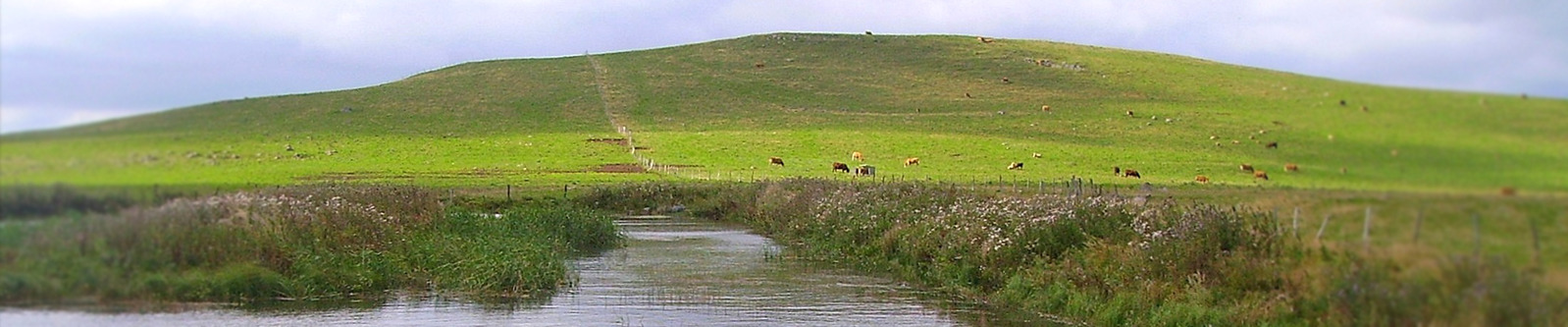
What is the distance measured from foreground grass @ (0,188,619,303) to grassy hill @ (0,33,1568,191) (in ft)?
1.53

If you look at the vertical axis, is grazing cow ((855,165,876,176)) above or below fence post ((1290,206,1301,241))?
below

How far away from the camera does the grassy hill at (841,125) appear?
1034cm

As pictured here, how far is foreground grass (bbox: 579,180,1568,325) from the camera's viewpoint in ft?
32.7

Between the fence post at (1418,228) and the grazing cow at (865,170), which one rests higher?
the fence post at (1418,228)

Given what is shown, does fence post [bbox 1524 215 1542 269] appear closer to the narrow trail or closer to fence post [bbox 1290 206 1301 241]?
fence post [bbox 1290 206 1301 241]

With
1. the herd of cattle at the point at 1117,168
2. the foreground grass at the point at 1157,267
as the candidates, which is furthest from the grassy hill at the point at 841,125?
the foreground grass at the point at 1157,267

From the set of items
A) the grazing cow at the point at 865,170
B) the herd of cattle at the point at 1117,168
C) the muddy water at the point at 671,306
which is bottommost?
the muddy water at the point at 671,306

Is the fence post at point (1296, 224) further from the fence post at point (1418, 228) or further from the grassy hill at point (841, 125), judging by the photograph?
the fence post at point (1418, 228)

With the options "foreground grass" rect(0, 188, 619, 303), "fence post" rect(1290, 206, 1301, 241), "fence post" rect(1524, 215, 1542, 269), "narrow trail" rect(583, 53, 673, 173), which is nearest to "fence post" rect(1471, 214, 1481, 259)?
"fence post" rect(1524, 215, 1542, 269)

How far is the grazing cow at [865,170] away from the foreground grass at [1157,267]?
27.6 m

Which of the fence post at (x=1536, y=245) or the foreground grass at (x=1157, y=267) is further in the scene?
the foreground grass at (x=1157, y=267)

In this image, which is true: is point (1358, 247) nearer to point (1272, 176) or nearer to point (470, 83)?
point (1272, 176)

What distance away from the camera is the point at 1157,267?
15023 millimetres

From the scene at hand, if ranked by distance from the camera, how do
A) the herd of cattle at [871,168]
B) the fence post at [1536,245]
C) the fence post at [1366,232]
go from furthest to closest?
the herd of cattle at [871,168], the fence post at [1366,232], the fence post at [1536,245]
